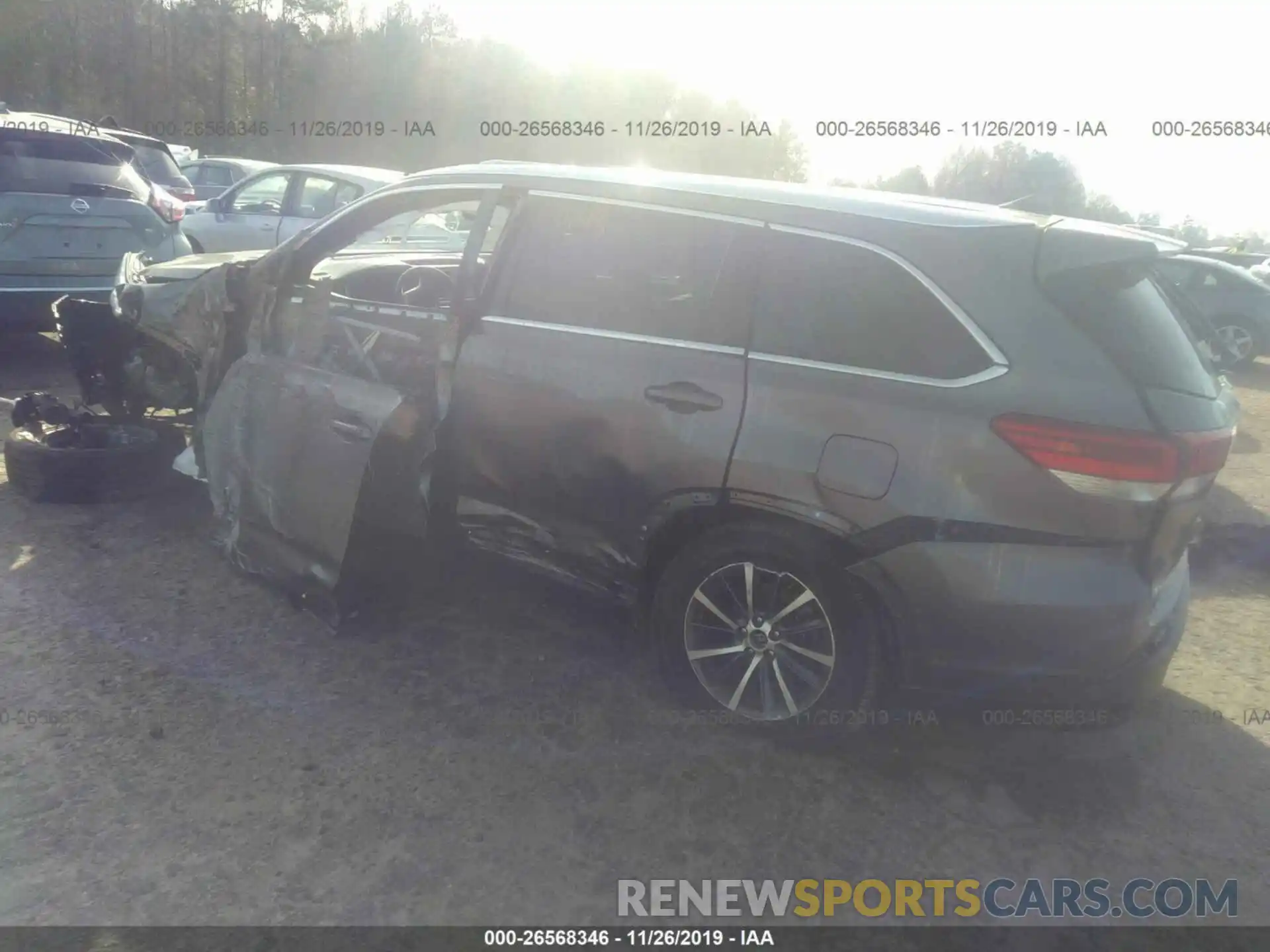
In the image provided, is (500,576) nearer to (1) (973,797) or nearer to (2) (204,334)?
(2) (204,334)

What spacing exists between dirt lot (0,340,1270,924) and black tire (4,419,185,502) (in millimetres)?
850

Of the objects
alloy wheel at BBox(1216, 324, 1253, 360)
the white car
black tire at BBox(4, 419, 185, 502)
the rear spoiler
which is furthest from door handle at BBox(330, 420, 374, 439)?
alloy wheel at BBox(1216, 324, 1253, 360)

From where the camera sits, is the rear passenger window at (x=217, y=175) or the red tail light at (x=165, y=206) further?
the rear passenger window at (x=217, y=175)

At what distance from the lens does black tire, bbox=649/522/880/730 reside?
3.28 m

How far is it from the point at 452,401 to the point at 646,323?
85 centimetres

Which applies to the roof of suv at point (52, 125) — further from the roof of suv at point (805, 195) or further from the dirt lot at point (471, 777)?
the roof of suv at point (805, 195)

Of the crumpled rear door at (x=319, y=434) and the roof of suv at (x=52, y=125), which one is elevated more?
the roof of suv at (x=52, y=125)

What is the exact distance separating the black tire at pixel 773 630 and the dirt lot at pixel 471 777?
15 cm

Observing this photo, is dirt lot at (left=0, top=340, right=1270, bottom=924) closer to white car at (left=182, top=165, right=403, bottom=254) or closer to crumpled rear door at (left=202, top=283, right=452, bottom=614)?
crumpled rear door at (left=202, top=283, right=452, bottom=614)

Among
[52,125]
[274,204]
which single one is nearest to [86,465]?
[52,125]

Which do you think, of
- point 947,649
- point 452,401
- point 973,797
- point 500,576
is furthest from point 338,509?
point 973,797

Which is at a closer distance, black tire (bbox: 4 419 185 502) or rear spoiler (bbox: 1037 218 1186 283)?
rear spoiler (bbox: 1037 218 1186 283)

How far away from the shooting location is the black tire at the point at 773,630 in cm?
328

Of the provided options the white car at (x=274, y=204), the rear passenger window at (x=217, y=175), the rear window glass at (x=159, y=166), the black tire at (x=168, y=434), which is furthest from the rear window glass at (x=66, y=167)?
the rear passenger window at (x=217, y=175)
